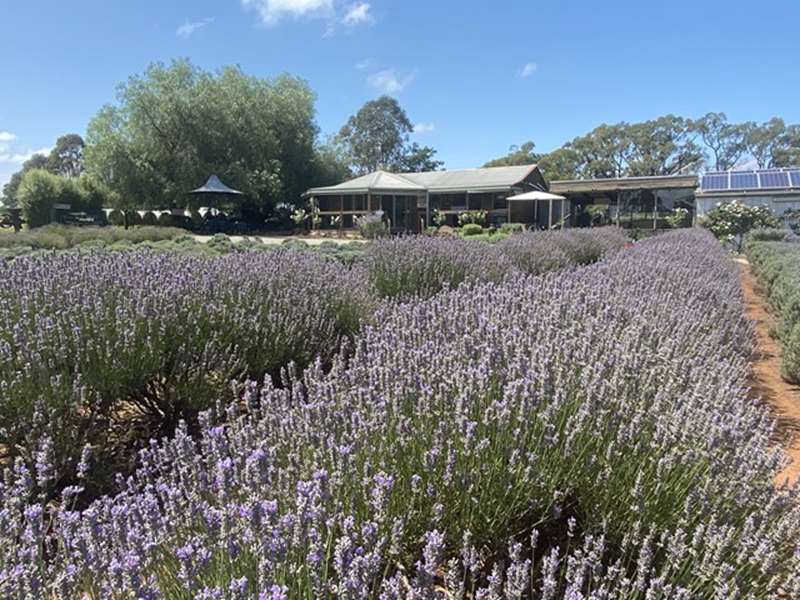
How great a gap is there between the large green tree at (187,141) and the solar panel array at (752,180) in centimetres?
2212

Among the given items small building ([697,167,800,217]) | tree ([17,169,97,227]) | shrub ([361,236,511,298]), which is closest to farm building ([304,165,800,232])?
small building ([697,167,800,217])

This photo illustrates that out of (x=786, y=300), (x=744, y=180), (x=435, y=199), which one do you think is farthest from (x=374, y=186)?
(x=786, y=300)

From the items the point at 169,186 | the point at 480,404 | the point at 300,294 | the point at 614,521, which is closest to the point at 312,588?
the point at 480,404

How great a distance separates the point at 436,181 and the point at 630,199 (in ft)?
36.5

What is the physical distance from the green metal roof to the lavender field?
2436 centimetres

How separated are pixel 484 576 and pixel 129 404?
8.35 feet

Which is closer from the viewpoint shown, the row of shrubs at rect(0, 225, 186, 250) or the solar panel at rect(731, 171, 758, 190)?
the row of shrubs at rect(0, 225, 186, 250)

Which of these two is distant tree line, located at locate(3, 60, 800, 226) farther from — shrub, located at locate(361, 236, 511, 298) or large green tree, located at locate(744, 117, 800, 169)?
large green tree, located at locate(744, 117, 800, 169)

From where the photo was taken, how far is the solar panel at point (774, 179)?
2648cm

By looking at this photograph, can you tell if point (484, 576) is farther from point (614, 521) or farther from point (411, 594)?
point (411, 594)

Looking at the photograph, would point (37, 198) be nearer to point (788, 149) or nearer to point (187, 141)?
point (187, 141)

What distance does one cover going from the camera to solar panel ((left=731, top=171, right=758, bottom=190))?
2708cm

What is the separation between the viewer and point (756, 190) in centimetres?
2647

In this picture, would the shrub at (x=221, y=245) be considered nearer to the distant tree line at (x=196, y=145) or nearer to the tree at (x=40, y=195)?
the distant tree line at (x=196, y=145)
